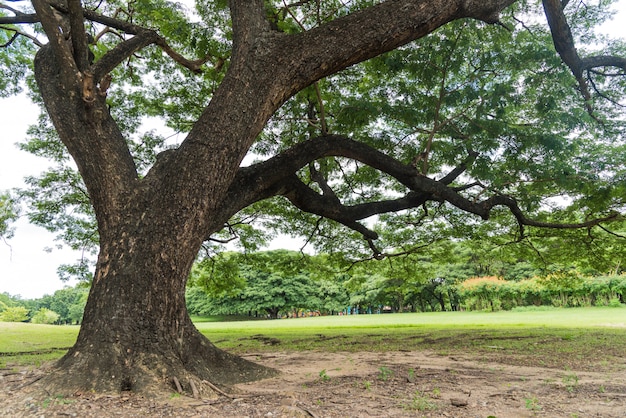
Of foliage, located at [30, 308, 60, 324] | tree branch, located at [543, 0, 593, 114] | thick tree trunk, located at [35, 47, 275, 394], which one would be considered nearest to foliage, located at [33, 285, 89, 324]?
foliage, located at [30, 308, 60, 324]

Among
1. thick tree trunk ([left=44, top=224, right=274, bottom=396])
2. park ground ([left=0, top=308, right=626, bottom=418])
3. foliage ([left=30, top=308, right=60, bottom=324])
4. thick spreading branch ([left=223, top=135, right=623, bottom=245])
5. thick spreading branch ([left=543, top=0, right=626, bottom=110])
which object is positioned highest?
thick spreading branch ([left=543, top=0, right=626, bottom=110])

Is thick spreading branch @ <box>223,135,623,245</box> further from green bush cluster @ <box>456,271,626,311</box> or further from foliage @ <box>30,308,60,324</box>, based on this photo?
foliage @ <box>30,308,60,324</box>

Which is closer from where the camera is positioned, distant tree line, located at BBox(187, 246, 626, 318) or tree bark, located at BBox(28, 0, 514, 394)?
tree bark, located at BBox(28, 0, 514, 394)

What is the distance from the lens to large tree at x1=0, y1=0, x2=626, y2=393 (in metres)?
3.37

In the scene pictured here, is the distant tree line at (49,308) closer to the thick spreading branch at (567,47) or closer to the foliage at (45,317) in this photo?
the foliage at (45,317)

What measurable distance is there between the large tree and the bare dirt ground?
317 mm

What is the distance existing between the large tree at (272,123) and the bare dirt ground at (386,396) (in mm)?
317

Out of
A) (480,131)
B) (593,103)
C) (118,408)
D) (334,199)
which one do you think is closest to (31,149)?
(334,199)

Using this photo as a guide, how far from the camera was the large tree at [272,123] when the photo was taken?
3.37 m

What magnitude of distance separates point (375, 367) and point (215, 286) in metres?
6.96

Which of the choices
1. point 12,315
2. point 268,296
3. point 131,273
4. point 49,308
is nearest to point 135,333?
point 131,273

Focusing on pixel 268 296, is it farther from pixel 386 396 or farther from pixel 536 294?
pixel 386 396

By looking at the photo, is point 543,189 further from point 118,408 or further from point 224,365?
point 118,408

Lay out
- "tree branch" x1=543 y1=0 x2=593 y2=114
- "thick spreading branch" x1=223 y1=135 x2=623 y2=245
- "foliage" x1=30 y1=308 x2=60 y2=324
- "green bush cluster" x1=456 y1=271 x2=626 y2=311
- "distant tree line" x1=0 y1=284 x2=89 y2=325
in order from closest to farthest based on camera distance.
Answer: "thick spreading branch" x1=223 y1=135 x2=623 y2=245 < "tree branch" x1=543 y1=0 x2=593 y2=114 < "green bush cluster" x1=456 y1=271 x2=626 y2=311 < "distant tree line" x1=0 y1=284 x2=89 y2=325 < "foliage" x1=30 y1=308 x2=60 y2=324
